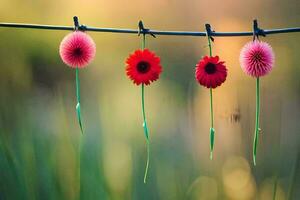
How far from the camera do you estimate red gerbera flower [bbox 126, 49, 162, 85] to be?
93 cm

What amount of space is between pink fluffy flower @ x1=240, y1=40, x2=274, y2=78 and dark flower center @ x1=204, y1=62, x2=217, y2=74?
7cm

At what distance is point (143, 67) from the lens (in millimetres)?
938

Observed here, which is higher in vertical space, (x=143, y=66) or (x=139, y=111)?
(x=143, y=66)

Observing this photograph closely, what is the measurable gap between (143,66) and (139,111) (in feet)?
0.76

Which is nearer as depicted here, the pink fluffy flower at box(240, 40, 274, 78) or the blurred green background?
the pink fluffy flower at box(240, 40, 274, 78)

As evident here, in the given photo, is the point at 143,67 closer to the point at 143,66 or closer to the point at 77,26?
the point at 143,66

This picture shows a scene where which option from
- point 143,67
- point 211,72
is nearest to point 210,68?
point 211,72

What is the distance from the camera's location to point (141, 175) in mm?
1144

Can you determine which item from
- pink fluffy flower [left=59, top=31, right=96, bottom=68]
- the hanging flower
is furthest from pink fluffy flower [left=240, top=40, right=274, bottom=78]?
pink fluffy flower [left=59, top=31, right=96, bottom=68]

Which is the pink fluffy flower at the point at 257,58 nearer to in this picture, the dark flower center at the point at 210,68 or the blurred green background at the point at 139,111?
the dark flower center at the point at 210,68

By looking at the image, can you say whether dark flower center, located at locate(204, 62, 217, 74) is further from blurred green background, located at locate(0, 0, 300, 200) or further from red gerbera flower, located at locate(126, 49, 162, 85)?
blurred green background, located at locate(0, 0, 300, 200)

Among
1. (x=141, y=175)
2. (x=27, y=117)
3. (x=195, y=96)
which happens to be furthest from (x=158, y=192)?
(x=27, y=117)

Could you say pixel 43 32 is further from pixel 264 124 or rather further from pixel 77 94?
pixel 264 124

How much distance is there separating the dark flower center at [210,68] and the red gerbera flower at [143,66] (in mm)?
96
